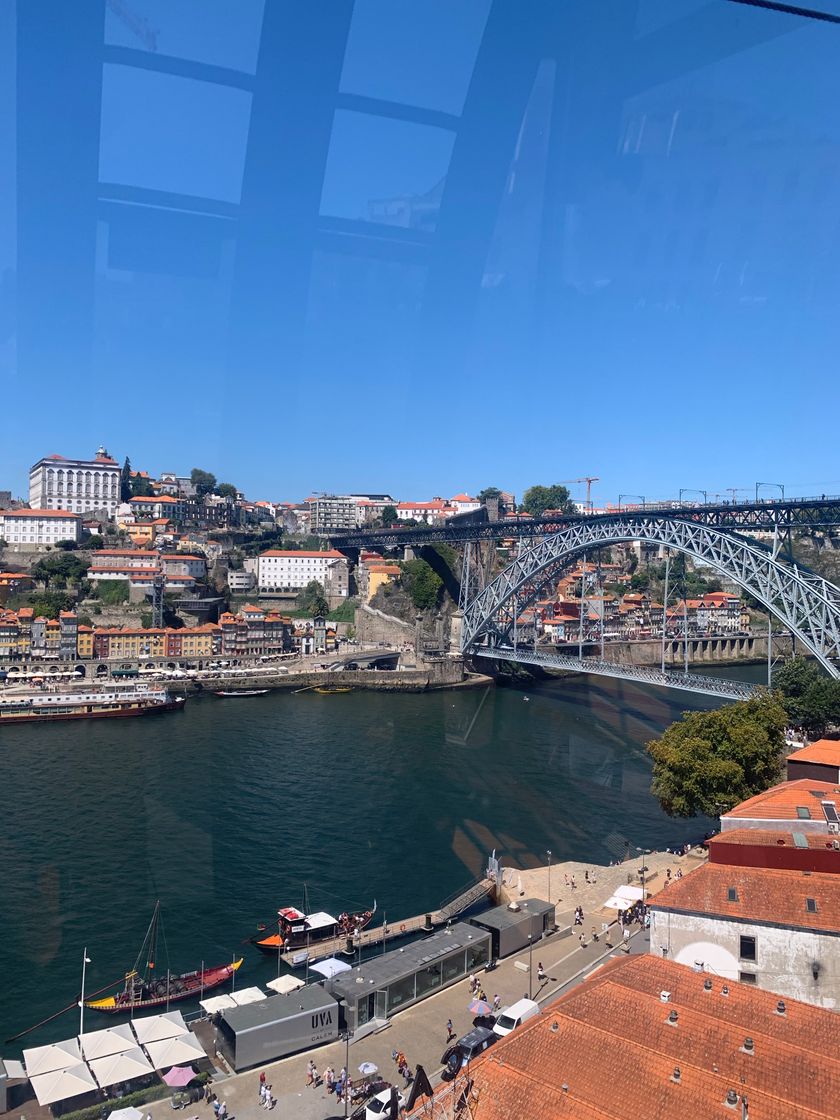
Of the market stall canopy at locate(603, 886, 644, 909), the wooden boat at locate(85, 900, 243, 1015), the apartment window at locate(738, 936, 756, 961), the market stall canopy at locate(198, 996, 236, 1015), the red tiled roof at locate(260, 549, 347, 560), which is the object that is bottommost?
the wooden boat at locate(85, 900, 243, 1015)

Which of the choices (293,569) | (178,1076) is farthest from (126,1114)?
(293,569)

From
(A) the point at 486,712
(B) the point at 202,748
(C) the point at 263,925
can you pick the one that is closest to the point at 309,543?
(A) the point at 486,712

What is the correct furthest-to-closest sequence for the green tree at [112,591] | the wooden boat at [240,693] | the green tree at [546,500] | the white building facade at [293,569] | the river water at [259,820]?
the green tree at [546,500] < the white building facade at [293,569] < the green tree at [112,591] < the wooden boat at [240,693] < the river water at [259,820]

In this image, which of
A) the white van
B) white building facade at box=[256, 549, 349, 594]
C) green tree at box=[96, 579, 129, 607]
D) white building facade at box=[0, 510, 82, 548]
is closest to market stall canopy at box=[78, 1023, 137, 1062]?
the white van

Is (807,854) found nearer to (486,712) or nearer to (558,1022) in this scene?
(558,1022)

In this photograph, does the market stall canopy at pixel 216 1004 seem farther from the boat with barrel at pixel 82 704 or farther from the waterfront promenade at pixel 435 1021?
the boat with barrel at pixel 82 704

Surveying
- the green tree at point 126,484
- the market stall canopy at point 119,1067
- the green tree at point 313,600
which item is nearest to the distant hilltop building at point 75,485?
the green tree at point 126,484

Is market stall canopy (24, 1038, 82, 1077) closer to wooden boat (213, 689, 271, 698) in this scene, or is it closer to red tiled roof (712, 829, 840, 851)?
red tiled roof (712, 829, 840, 851)

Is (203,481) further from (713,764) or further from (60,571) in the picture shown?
(713,764)
